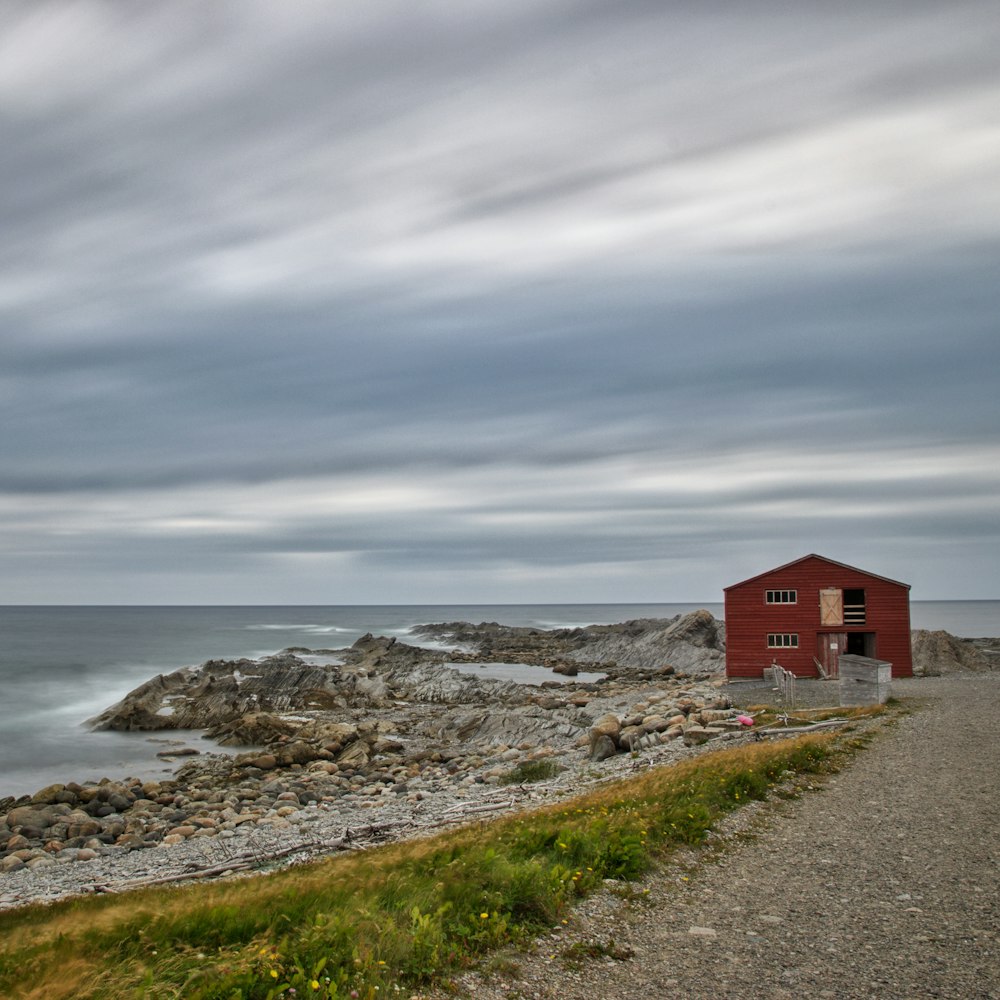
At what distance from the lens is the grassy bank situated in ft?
25.0

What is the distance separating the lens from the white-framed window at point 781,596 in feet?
154

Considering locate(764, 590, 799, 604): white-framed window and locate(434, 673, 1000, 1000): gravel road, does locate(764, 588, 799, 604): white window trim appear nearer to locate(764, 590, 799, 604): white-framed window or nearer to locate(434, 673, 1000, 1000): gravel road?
locate(764, 590, 799, 604): white-framed window

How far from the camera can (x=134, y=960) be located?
7957mm

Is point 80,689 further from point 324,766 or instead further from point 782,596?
point 782,596

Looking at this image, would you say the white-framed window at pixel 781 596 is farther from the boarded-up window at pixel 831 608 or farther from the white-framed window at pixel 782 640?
the white-framed window at pixel 782 640

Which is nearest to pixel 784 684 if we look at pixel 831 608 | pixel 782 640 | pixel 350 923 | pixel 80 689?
pixel 782 640

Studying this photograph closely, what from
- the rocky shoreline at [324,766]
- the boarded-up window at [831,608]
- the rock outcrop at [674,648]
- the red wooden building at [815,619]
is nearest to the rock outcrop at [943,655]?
the red wooden building at [815,619]

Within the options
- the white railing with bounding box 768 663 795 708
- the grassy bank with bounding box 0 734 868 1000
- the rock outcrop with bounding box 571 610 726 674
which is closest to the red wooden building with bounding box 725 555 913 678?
the white railing with bounding box 768 663 795 708

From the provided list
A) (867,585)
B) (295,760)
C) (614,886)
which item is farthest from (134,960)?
(867,585)

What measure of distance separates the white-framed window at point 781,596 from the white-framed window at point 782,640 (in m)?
1.73

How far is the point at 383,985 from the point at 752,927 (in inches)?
175

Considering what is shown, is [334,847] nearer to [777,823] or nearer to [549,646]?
[777,823]

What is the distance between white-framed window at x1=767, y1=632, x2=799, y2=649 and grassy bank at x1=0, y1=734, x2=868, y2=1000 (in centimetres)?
3480

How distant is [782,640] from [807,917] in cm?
3883
